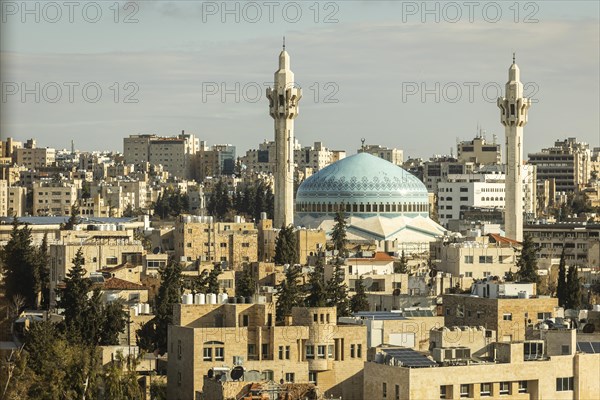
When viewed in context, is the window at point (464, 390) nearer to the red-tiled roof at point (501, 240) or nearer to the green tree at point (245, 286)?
the green tree at point (245, 286)

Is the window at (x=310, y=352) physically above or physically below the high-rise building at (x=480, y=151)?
below

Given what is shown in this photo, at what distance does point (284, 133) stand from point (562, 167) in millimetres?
78372

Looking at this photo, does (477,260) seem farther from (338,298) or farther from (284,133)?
(338,298)

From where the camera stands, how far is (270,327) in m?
34.8

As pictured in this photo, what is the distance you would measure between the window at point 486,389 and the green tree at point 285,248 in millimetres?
32025

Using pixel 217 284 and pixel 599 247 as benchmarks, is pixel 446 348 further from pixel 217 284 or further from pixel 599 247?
pixel 599 247

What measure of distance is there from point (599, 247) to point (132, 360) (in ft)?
159

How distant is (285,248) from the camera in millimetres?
63375

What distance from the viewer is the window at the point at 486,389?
99.5 feet

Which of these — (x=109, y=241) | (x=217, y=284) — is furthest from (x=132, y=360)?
(x=109, y=241)

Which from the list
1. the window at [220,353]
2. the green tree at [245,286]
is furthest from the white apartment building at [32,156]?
the window at [220,353]

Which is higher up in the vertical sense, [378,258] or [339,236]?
[339,236]

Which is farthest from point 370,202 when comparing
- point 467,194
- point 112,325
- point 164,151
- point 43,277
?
point 164,151

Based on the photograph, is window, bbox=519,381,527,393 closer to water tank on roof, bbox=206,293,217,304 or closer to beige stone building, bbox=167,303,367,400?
beige stone building, bbox=167,303,367,400
